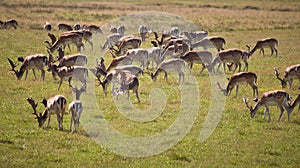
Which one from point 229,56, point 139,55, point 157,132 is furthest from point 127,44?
point 157,132

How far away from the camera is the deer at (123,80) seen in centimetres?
1633

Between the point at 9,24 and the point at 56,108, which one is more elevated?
the point at 9,24

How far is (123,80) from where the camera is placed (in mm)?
17031

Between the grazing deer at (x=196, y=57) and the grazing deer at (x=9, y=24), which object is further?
the grazing deer at (x=9, y=24)

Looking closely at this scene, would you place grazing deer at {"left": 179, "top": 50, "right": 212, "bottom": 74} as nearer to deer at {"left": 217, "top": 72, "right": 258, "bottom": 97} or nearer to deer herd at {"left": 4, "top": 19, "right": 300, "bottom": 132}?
deer herd at {"left": 4, "top": 19, "right": 300, "bottom": 132}

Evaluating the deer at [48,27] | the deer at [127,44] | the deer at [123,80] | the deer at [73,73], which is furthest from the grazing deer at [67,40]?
the deer at [48,27]

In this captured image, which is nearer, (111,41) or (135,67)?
(135,67)

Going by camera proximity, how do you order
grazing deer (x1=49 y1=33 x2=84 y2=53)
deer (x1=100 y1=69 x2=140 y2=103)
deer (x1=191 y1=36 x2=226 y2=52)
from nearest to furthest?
deer (x1=100 y1=69 x2=140 y2=103) → grazing deer (x1=49 y1=33 x2=84 y2=53) → deer (x1=191 y1=36 x2=226 y2=52)

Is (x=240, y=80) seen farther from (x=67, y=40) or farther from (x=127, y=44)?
(x=67, y=40)

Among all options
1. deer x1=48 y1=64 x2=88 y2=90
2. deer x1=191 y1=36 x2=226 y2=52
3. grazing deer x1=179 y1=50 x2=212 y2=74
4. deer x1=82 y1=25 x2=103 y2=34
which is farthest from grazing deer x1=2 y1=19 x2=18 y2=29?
deer x1=48 y1=64 x2=88 y2=90

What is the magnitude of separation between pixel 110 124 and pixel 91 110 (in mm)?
1702

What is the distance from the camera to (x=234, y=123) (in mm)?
14242

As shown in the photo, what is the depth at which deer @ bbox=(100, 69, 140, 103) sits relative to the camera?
16.3 m

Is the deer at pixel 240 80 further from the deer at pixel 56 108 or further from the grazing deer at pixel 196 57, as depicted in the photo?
the deer at pixel 56 108
